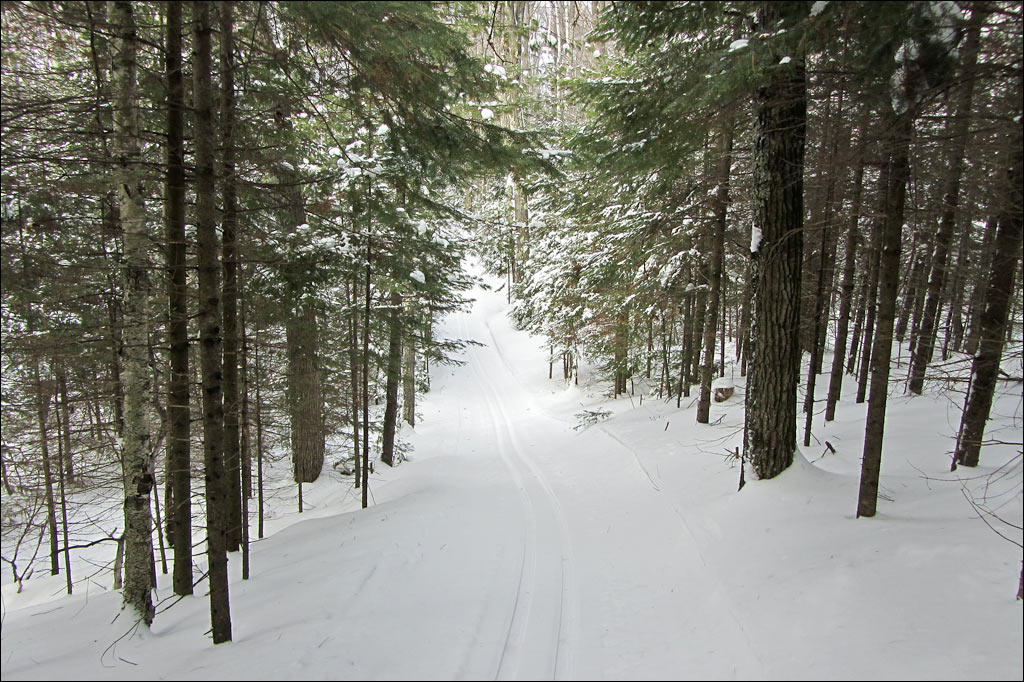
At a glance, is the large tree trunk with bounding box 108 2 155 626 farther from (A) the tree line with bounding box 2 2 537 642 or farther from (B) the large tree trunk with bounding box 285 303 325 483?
(B) the large tree trunk with bounding box 285 303 325 483

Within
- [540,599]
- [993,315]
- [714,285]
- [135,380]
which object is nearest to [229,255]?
[135,380]

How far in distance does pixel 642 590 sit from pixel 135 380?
20.8ft

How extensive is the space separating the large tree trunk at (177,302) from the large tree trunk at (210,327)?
0.40 meters

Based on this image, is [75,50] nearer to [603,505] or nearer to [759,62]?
[759,62]

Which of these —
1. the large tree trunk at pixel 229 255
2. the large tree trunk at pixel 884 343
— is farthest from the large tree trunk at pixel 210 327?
the large tree trunk at pixel 884 343

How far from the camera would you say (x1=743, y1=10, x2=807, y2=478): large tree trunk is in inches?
246

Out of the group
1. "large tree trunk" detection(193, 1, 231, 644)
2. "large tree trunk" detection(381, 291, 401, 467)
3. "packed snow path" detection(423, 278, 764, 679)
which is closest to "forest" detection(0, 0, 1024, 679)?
"large tree trunk" detection(193, 1, 231, 644)

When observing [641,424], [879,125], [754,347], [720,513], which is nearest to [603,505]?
[720,513]

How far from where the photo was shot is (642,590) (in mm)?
5629

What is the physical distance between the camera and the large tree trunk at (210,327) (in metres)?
4.27

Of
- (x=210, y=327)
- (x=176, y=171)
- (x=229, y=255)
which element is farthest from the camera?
(x=229, y=255)

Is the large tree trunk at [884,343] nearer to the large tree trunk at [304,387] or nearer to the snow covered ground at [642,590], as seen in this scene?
the snow covered ground at [642,590]

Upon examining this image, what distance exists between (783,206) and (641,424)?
30.0 feet

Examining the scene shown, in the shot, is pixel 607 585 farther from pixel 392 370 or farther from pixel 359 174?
pixel 359 174
